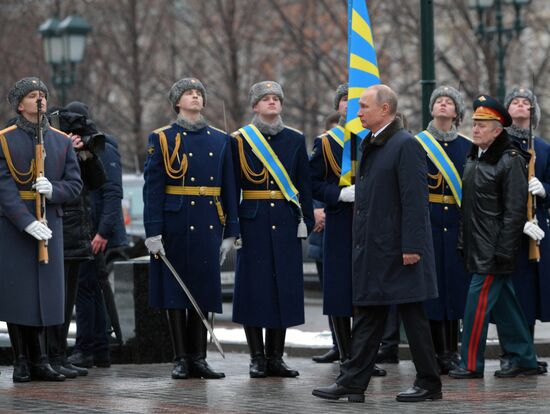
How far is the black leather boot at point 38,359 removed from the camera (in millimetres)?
12523

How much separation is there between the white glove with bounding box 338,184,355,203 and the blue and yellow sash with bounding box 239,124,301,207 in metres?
0.35

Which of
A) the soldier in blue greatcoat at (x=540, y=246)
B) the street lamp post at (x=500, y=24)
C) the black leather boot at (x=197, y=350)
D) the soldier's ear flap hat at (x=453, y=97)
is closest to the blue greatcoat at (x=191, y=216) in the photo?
the black leather boot at (x=197, y=350)

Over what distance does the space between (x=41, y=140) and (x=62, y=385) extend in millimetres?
1766

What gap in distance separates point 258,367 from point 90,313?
1720mm

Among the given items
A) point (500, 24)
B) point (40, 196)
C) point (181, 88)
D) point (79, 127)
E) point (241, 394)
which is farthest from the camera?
point (500, 24)

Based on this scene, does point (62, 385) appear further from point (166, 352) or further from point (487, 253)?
point (487, 253)

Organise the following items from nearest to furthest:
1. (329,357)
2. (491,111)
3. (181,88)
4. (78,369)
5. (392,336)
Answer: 1. (491,111)
2. (181,88)
3. (78,369)
4. (392,336)
5. (329,357)

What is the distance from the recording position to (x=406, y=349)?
49.2 ft

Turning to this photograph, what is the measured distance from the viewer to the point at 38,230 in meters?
12.2

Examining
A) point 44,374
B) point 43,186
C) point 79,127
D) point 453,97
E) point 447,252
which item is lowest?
point 44,374

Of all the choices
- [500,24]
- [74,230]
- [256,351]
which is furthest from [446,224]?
[500,24]

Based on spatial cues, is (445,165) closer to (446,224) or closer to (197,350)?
(446,224)

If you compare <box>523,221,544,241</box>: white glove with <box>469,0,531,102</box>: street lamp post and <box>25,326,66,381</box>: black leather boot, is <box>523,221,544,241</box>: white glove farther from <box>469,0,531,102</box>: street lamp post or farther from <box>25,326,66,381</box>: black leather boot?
<box>469,0,531,102</box>: street lamp post

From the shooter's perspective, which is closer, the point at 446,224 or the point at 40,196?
the point at 40,196
